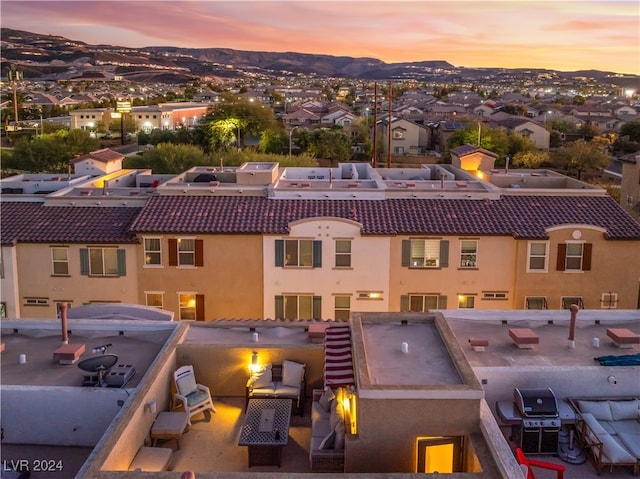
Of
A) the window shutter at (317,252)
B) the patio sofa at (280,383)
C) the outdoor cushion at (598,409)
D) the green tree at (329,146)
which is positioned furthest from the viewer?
Result: the green tree at (329,146)

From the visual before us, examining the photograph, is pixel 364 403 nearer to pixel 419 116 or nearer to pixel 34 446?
pixel 34 446

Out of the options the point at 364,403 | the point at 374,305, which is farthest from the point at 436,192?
the point at 364,403

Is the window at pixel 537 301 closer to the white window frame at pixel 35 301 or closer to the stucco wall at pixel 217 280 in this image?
the stucco wall at pixel 217 280

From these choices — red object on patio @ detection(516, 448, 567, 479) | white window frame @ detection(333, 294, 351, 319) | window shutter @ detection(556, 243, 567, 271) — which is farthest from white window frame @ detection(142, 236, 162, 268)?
red object on patio @ detection(516, 448, 567, 479)

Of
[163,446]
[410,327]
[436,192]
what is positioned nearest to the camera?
[163,446]

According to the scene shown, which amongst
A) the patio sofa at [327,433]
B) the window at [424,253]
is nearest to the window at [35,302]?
the window at [424,253]

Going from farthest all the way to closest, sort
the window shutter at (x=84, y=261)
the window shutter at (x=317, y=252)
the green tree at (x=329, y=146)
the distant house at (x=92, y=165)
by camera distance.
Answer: the green tree at (x=329, y=146) < the distant house at (x=92, y=165) < the window shutter at (x=84, y=261) < the window shutter at (x=317, y=252)

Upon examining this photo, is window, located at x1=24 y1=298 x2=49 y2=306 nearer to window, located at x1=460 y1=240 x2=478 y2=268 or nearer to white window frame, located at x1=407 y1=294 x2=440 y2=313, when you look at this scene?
white window frame, located at x1=407 y1=294 x2=440 y2=313
